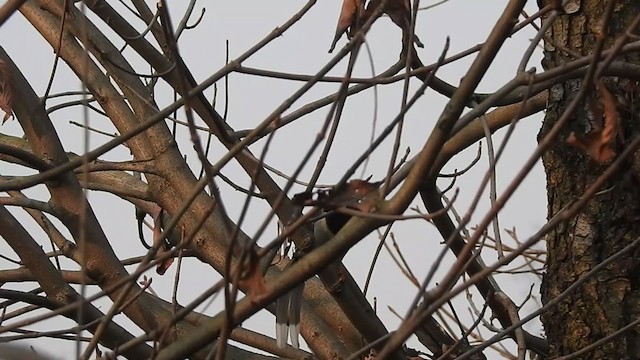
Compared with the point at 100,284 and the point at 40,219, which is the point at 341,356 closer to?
the point at 100,284

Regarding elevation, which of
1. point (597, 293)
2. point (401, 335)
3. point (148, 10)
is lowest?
point (401, 335)

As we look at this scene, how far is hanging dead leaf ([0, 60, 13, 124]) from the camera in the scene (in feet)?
6.17

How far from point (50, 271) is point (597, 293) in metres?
1.16

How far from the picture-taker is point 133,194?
2533 millimetres

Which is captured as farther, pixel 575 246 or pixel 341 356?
pixel 341 356

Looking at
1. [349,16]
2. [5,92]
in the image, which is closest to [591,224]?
[349,16]

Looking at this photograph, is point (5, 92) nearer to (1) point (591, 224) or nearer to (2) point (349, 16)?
(2) point (349, 16)

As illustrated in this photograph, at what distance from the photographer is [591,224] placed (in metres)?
1.85

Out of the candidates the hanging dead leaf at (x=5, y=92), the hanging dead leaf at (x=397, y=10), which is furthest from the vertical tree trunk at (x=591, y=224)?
the hanging dead leaf at (x=5, y=92)

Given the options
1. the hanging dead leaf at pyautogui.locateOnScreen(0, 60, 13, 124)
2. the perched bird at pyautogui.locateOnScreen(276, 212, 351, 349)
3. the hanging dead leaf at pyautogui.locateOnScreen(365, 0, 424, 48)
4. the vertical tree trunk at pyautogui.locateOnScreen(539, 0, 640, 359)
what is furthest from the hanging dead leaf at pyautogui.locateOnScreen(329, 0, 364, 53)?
the hanging dead leaf at pyautogui.locateOnScreen(0, 60, 13, 124)

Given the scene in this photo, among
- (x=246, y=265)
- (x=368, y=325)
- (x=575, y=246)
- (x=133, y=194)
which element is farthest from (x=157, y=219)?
(x=246, y=265)

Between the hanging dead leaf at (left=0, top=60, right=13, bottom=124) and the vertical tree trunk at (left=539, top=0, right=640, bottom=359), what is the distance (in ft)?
3.81

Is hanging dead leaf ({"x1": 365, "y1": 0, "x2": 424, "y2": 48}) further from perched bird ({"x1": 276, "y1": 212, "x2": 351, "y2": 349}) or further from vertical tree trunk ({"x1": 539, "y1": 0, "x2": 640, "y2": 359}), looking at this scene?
vertical tree trunk ({"x1": 539, "y1": 0, "x2": 640, "y2": 359})

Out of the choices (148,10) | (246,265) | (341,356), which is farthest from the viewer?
(341,356)
